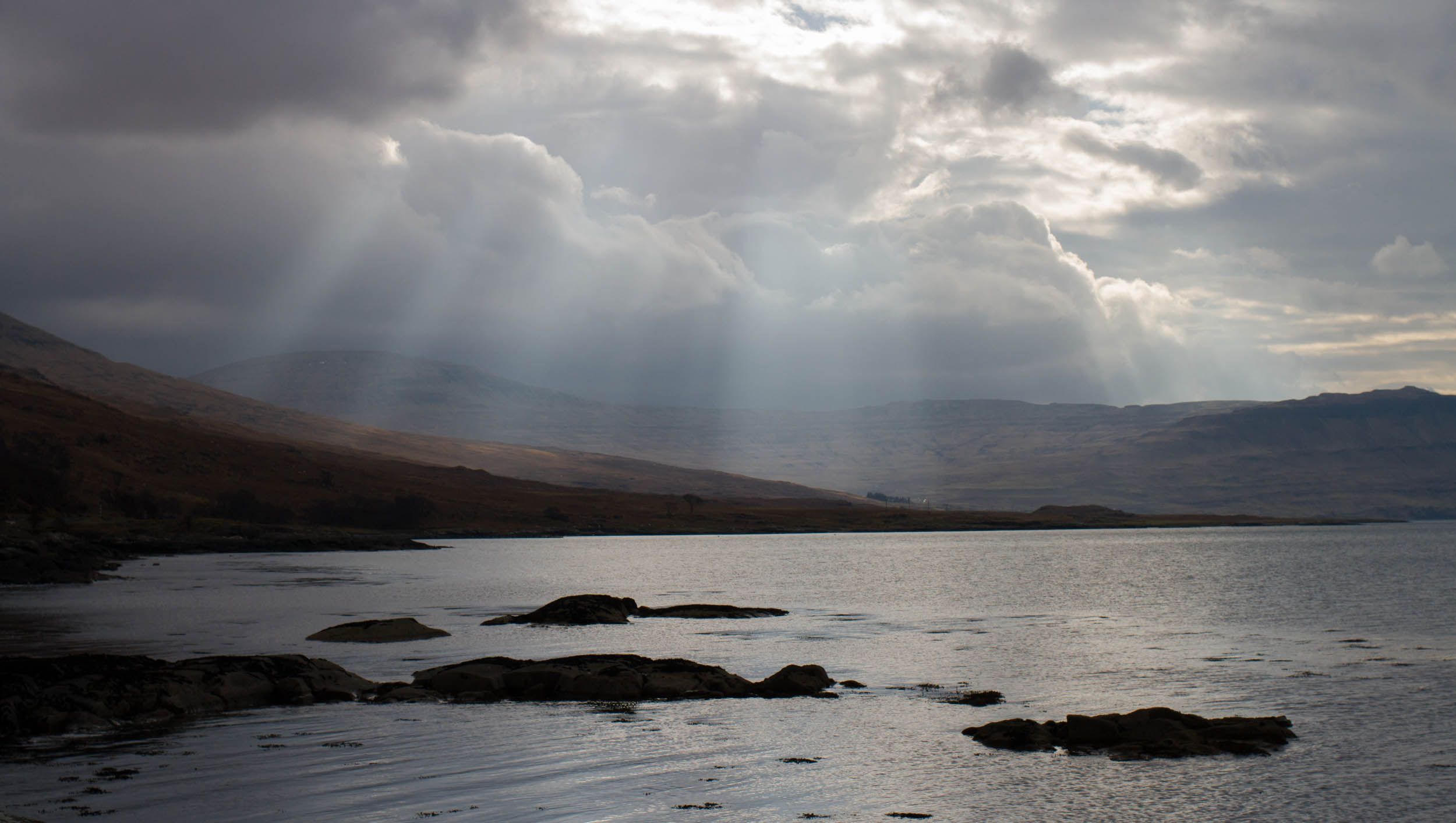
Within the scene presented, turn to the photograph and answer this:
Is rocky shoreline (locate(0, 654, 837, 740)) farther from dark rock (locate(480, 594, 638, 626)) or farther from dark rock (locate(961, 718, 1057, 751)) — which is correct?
dark rock (locate(480, 594, 638, 626))

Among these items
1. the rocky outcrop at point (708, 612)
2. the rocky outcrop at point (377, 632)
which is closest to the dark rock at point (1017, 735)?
the rocky outcrop at point (377, 632)

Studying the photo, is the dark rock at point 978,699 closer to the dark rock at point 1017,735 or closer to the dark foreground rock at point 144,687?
the dark rock at point 1017,735

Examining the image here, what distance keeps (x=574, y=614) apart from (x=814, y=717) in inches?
1301

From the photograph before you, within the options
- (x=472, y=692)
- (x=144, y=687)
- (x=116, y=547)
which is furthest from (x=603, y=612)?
(x=116, y=547)

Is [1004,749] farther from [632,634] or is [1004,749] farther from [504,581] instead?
[504,581]

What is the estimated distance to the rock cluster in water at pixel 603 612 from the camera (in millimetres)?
64500

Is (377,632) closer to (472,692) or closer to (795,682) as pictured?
(472,692)

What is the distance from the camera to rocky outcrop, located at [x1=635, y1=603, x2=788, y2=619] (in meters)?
69.8

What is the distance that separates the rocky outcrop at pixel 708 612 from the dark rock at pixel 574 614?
4.39 m

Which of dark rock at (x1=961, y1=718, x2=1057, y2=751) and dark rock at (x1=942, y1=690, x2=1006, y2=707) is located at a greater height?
dark rock at (x1=961, y1=718, x2=1057, y2=751)

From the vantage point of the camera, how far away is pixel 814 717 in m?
34.1

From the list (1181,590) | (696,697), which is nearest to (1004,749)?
(696,697)

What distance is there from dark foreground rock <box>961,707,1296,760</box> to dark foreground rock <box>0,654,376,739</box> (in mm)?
22611

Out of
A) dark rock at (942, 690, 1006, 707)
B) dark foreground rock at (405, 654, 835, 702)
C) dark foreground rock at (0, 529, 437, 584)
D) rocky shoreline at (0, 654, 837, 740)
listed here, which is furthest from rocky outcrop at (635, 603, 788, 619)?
dark foreground rock at (0, 529, 437, 584)
